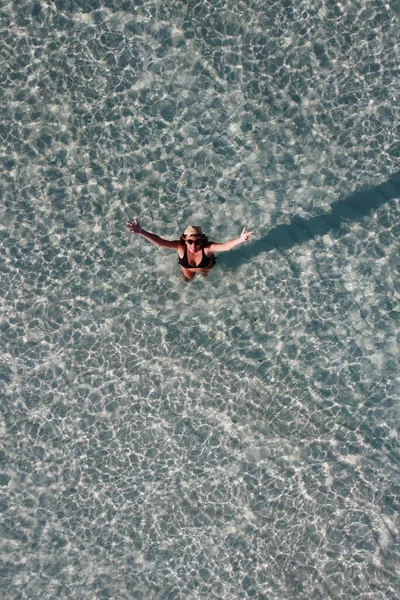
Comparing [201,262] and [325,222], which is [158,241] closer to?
[201,262]

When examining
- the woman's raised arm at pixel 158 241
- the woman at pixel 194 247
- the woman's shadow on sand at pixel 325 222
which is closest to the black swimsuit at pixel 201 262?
the woman at pixel 194 247

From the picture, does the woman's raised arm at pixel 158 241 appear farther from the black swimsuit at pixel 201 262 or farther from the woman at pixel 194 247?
the black swimsuit at pixel 201 262

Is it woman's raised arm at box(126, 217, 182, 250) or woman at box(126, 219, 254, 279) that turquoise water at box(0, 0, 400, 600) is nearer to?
woman at box(126, 219, 254, 279)

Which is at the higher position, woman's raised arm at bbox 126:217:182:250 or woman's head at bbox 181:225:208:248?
woman's head at bbox 181:225:208:248

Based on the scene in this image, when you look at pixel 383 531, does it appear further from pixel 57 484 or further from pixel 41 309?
pixel 41 309

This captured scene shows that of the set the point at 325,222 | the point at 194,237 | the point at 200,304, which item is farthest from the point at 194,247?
the point at 325,222

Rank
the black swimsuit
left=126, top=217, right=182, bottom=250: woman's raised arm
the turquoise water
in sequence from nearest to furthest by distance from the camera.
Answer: left=126, top=217, right=182, bottom=250: woman's raised arm < the black swimsuit < the turquoise water

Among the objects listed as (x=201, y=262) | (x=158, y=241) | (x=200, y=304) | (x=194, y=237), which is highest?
(x=194, y=237)

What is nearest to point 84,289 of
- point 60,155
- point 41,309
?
point 41,309

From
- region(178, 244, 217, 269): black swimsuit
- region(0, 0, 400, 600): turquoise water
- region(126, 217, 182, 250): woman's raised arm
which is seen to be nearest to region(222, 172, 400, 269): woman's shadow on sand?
region(0, 0, 400, 600): turquoise water
